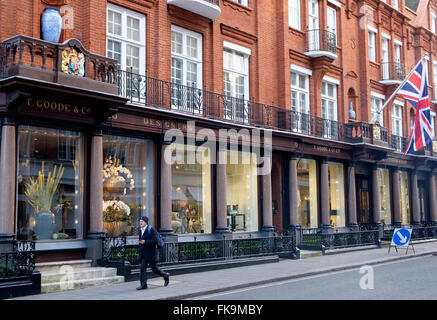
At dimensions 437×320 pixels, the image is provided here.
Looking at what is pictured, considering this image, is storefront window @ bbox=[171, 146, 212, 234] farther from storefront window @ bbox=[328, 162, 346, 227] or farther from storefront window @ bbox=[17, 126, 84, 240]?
storefront window @ bbox=[328, 162, 346, 227]

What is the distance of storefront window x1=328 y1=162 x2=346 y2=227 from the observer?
86.6 ft

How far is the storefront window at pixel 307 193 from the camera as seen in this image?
2430cm

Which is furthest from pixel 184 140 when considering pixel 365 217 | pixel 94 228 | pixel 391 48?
pixel 391 48

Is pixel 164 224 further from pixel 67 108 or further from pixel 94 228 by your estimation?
pixel 67 108

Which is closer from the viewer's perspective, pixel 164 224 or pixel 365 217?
pixel 164 224

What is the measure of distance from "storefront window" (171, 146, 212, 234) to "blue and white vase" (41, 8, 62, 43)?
5711 millimetres

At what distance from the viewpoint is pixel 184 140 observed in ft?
61.6

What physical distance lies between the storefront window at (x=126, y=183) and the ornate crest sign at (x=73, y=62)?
259 centimetres

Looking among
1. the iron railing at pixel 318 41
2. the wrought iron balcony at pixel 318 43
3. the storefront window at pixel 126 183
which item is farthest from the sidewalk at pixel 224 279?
the iron railing at pixel 318 41

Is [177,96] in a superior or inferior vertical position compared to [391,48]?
inferior

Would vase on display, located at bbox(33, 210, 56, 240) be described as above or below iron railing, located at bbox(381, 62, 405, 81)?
below

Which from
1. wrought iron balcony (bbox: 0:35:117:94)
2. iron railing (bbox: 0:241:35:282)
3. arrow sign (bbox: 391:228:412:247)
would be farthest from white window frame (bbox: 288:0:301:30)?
iron railing (bbox: 0:241:35:282)

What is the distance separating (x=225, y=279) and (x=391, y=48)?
22229 millimetres

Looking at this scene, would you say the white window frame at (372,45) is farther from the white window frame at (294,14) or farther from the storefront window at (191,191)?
the storefront window at (191,191)
